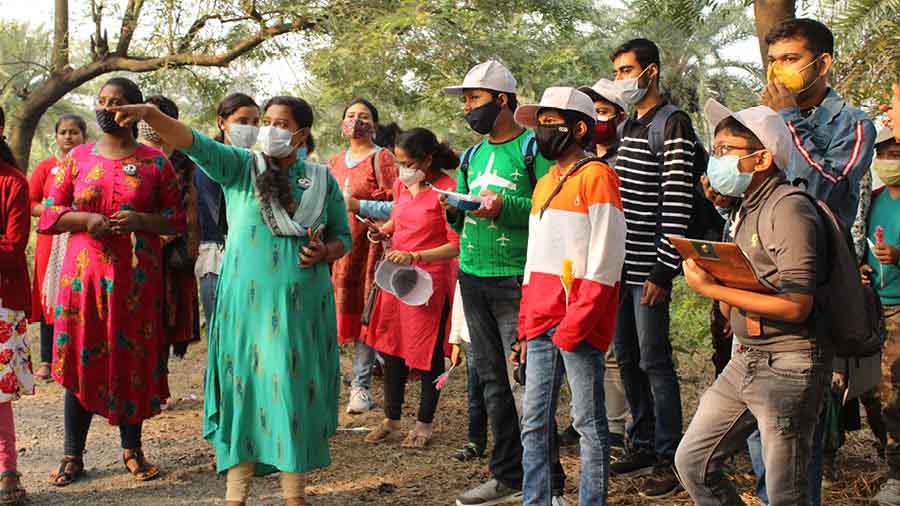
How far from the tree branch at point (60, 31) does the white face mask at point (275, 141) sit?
8.81 metres

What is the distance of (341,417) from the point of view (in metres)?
6.99

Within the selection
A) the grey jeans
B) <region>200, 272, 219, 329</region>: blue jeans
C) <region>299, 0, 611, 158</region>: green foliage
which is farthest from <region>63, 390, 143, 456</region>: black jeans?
<region>299, 0, 611, 158</region>: green foliage

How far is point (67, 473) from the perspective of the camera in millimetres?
5422

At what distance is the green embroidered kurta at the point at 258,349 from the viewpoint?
172 inches

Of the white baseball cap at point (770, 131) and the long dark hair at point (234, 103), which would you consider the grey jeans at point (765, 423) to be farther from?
the long dark hair at point (234, 103)

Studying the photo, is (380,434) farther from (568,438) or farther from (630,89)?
(630,89)

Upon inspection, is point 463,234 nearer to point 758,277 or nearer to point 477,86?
point 477,86

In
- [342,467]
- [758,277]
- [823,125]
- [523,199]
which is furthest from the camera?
Result: [342,467]

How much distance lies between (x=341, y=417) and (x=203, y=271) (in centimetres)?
152

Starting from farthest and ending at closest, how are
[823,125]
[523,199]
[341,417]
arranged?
[341,417]
[523,199]
[823,125]

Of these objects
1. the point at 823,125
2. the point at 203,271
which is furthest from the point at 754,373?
the point at 203,271

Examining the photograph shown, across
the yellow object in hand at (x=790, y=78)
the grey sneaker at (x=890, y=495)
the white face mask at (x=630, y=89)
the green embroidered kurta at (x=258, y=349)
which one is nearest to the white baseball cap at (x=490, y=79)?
the white face mask at (x=630, y=89)

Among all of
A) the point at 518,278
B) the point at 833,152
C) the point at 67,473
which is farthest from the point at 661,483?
the point at 67,473

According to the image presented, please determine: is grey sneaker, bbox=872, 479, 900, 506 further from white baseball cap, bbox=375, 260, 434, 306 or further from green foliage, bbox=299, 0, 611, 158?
green foliage, bbox=299, 0, 611, 158
